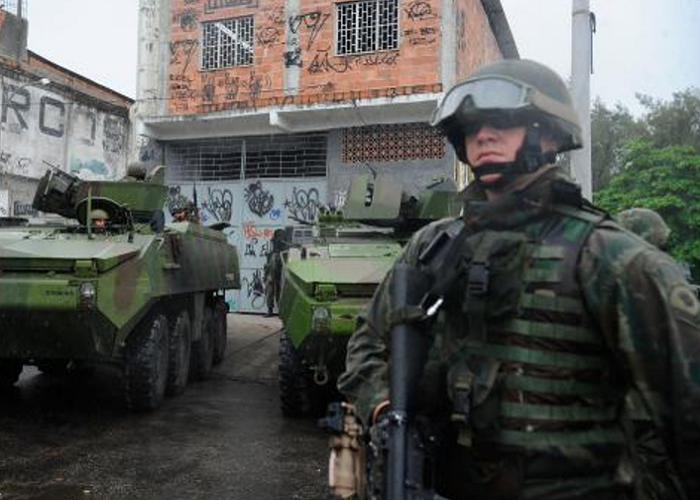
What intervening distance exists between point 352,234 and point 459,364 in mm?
5317

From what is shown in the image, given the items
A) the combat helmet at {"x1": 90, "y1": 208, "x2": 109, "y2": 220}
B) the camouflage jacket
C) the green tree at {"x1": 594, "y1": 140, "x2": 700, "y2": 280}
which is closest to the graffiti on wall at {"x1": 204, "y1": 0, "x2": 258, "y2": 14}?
the combat helmet at {"x1": 90, "y1": 208, "x2": 109, "y2": 220}

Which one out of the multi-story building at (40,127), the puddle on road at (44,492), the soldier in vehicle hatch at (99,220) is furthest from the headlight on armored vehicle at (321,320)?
the multi-story building at (40,127)

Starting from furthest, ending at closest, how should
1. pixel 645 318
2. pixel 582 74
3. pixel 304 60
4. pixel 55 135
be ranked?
pixel 55 135 → pixel 304 60 → pixel 582 74 → pixel 645 318

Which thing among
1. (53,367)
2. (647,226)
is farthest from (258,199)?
(647,226)

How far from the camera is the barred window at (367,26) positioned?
12.9 m

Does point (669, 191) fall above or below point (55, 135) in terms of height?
below

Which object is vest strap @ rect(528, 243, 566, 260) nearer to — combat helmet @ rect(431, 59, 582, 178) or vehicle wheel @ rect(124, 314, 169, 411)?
combat helmet @ rect(431, 59, 582, 178)

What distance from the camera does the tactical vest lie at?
1.66m

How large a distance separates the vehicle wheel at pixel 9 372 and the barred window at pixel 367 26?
771 centimetres

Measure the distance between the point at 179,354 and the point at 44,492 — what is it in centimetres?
294

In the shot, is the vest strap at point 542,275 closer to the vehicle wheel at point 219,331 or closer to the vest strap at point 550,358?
the vest strap at point 550,358

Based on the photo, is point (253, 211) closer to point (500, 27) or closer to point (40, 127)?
point (40, 127)

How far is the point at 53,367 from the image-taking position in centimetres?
806

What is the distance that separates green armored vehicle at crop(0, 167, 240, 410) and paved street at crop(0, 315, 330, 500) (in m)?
0.36
